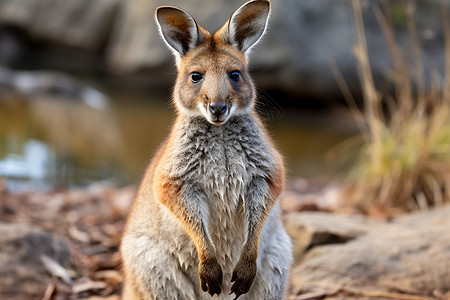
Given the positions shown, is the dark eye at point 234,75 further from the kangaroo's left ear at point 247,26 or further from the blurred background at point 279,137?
the blurred background at point 279,137

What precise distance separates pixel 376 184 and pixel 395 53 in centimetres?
124

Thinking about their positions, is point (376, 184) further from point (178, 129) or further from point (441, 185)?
point (178, 129)

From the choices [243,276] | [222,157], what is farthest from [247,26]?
[243,276]

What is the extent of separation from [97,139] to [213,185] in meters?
6.81

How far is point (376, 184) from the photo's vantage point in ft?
18.4

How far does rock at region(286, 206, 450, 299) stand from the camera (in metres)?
3.41

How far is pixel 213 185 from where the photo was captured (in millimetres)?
2744

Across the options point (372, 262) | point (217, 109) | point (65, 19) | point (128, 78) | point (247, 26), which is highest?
point (65, 19)

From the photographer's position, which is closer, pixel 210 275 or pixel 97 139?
pixel 210 275

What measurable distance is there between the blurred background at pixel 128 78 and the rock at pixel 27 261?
3.03 meters

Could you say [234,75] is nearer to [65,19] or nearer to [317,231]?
[317,231]

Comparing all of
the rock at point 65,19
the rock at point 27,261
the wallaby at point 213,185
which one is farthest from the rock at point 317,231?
the rock at point 65,19

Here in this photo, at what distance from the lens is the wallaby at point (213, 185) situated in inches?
107

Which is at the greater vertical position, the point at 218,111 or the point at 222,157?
the point at 218,111
